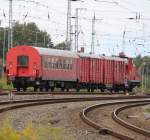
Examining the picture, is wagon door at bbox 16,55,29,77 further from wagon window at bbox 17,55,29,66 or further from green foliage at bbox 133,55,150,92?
green foliage at bbox 133,55,150,92

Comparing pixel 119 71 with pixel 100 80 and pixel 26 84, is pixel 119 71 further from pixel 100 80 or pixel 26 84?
pixel 26 84

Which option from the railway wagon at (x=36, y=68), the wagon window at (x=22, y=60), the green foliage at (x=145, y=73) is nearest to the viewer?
the railway wagon at (x=36, y=68)

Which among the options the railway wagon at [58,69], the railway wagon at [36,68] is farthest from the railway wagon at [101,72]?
the railway wagon at [36,68]

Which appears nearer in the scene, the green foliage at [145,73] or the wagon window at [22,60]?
the wagon window at [22,60]

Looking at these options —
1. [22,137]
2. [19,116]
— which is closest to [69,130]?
[19,116]

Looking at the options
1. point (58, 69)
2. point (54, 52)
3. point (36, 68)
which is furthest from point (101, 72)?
point (36, 68)

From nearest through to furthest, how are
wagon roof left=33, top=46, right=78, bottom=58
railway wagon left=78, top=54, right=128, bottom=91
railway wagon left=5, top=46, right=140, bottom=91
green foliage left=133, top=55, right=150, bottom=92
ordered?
railway wagon left=5, top=46, right=140, bottom=91, wagon roof left=33, top=46, right=78, bottom=58, railway wagon left=78, top=54, right=128, bottom=91, green foliage left=133, top=55, right=150, bottom=92

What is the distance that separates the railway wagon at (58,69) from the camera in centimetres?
3462

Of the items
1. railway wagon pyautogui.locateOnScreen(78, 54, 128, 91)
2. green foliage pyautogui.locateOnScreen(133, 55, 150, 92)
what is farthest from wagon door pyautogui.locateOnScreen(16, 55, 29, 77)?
green foliage pyautogui.locateOnScreen(133, 55, 150, 92)

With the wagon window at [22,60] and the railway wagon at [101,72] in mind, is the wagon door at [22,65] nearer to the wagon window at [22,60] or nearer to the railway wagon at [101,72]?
Answer: the wagon window at [22,60]

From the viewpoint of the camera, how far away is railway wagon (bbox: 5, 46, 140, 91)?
34625 millimetres

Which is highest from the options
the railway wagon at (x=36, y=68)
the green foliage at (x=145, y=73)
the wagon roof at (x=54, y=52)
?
the wagon roof at (x=54, y=52)

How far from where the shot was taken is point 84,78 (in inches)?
1577

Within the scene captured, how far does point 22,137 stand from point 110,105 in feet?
64.6
